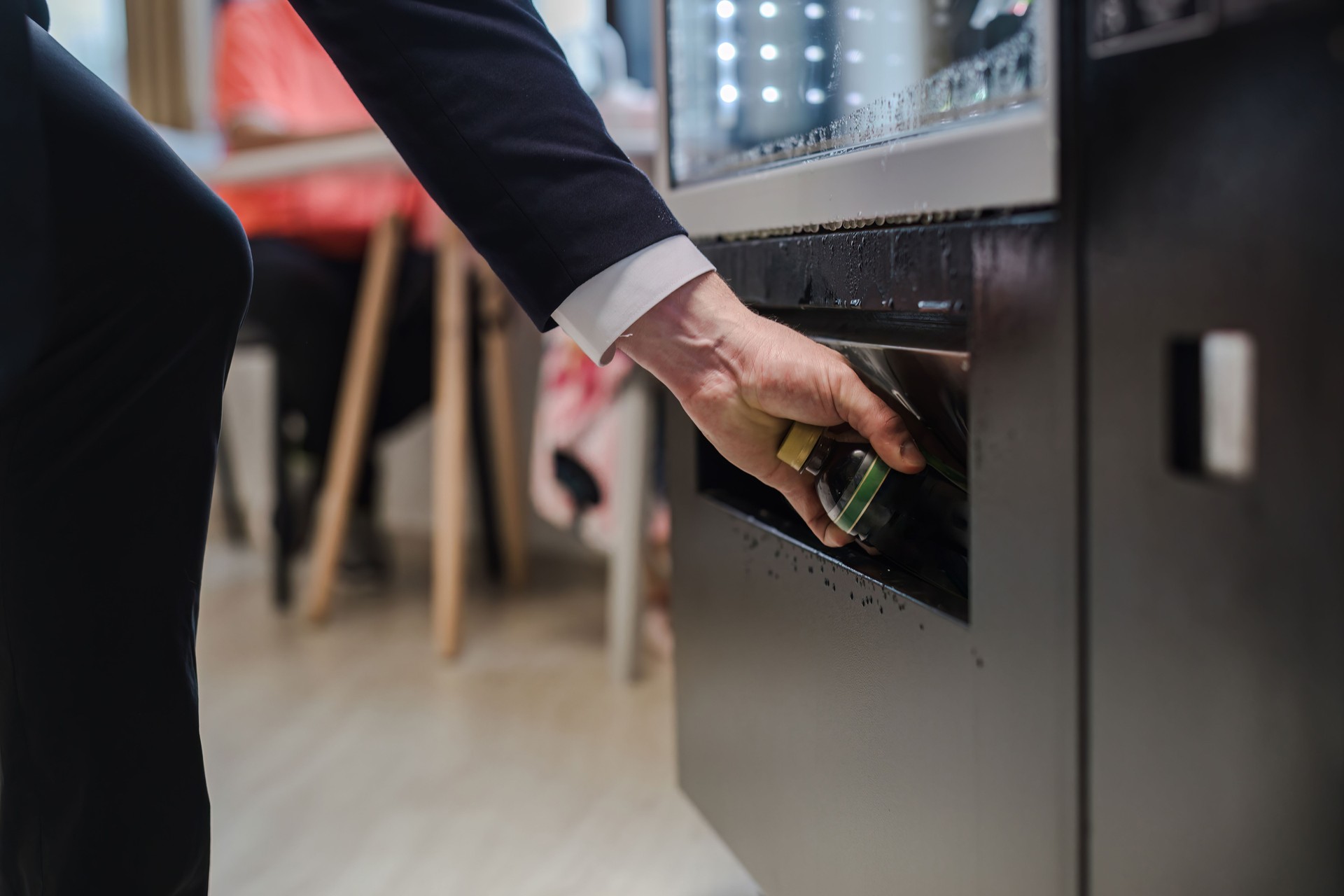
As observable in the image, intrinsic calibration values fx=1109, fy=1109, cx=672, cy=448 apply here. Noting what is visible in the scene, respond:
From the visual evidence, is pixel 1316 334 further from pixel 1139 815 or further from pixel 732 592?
pixel 732 592

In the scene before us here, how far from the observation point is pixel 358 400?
1.59 metres

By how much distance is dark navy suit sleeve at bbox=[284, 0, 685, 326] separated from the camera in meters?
0.55

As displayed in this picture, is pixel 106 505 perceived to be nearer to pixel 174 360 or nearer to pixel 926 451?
pixel 174 360

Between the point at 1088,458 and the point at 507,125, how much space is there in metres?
0.32

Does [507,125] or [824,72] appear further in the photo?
[824,72]

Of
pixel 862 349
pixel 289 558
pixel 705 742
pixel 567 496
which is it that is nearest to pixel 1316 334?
pixel 862 349

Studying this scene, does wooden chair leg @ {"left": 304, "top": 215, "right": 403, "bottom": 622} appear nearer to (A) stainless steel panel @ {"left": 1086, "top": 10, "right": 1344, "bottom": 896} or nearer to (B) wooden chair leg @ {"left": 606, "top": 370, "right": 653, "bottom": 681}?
(B) wooden chair leg @ {"left": 606, "top": 370, "right": 653, "bottom": 681}

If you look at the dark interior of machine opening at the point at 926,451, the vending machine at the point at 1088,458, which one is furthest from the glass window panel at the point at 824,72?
the dark interior of machine opening at the point at 926,451

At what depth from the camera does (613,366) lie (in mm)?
1408

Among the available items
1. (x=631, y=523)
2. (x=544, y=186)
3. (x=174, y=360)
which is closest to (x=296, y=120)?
(x=631, y=523)

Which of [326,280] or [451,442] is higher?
[326,280]

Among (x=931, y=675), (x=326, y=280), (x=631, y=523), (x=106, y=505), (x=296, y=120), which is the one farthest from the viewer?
(x=296, y=120)

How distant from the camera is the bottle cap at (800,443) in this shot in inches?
22.9

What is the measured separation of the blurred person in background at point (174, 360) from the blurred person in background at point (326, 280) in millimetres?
959
